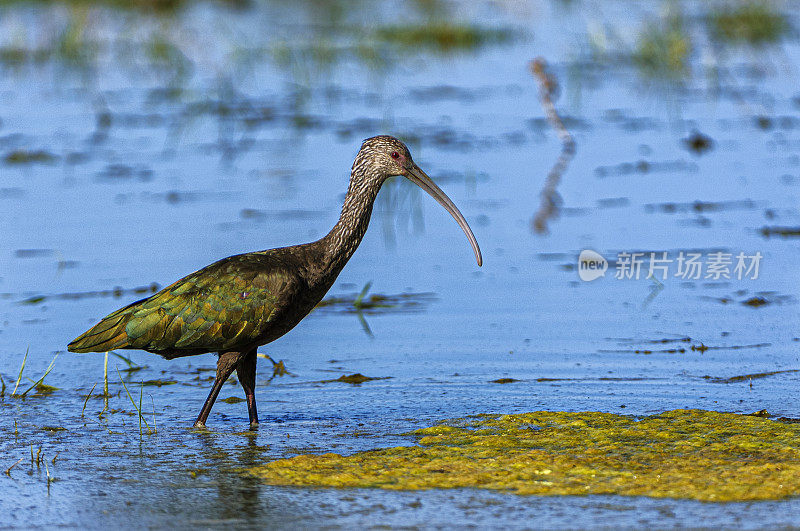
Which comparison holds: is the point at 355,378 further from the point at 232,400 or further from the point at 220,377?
the point at 220,377

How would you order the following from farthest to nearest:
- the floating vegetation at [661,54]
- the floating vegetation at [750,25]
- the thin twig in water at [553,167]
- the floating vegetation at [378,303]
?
1. the floating vegetation at [750,25]
2. the floating vegetation at [661,54]
3. the thin twig in water at [553,167]
4. the floating vegetation at [378,303]

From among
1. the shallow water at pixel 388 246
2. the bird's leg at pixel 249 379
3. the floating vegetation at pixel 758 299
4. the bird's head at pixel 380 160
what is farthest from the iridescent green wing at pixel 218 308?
the floating vegetation at pixel 758 299

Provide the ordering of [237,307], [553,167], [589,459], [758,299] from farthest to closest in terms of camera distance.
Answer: [553,167] < [758,299] < [237,307] < [589,459]

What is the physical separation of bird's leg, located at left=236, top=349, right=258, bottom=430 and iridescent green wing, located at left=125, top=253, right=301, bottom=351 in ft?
0.67

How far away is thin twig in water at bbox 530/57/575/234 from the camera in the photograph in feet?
37.3

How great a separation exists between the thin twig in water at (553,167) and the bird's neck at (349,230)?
4166mm

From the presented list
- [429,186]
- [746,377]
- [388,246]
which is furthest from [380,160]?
[388,246]

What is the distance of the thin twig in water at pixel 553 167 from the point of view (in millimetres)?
11367

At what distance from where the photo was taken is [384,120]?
50.3ft

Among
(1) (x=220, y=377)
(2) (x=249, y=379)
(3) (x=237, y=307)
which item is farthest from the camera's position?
(2) (x=249, y=379)

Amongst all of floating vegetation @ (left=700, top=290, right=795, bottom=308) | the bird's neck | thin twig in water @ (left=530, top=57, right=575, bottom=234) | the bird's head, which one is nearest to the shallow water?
floating vegetation @ (left=700, top=290, right=795, bottom=308)

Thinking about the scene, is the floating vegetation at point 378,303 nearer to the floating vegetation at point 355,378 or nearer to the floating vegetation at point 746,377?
the floating vegetation at point 355,378

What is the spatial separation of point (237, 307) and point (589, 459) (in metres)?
1.96

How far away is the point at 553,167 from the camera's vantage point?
523 inches
